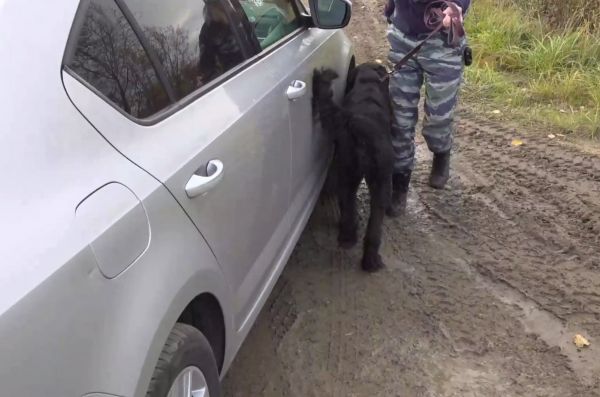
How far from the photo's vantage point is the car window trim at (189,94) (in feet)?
6.09

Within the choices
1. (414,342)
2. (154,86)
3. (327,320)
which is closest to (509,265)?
Answer: (414,342)

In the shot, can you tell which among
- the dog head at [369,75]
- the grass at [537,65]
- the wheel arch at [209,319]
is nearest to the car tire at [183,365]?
the wheel arch at [209,319]

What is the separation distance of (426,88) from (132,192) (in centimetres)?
293

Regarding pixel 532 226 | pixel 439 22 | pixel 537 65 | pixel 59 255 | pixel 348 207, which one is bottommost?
pixel 537 65

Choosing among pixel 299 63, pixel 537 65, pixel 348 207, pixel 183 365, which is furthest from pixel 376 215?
pixel 537 65

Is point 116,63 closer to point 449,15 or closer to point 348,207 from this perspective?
point 348,207

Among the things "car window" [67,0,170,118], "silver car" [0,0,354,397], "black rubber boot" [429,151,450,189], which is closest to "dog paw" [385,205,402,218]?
"black rubber boot" [429,151,450,189]

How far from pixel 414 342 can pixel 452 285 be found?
60 centimetres

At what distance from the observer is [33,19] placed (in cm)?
170

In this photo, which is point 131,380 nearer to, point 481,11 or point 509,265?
point 509,265

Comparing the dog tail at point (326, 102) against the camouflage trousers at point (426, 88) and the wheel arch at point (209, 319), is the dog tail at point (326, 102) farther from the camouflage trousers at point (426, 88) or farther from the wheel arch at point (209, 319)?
the wheel arch at point (209, 319)

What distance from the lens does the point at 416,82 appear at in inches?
173

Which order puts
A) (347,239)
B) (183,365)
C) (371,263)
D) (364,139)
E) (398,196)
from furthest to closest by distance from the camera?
(398,196) < (347,239) < (371,263) < (364,139) < (183,365)

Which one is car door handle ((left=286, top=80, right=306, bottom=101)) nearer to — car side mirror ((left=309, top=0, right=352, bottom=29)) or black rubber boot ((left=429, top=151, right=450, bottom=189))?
car side mirror ((left=309, top=0, right=352, bottom=29))
